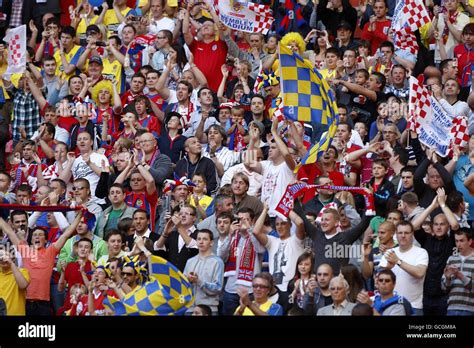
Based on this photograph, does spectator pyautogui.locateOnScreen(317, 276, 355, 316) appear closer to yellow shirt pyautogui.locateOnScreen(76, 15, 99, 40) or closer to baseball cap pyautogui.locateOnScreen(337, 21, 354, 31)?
baseball cap pyautogui.locateOnScreen(337, 21, 354, 31)

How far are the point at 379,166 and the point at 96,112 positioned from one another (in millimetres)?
5293

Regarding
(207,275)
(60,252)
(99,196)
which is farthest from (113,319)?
(99,196)

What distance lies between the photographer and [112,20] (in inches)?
1113

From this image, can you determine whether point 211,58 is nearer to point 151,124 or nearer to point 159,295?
point 151,124

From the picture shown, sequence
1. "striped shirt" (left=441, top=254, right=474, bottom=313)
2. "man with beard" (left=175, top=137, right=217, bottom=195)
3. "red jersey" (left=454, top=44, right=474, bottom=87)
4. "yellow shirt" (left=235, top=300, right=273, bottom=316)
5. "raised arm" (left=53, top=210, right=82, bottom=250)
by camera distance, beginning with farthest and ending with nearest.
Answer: "red jersey" (left=454, top=44, right=474, bottom=87) → "man with beard" (left=175, top=137, right=217, bottom=195) → "raised arm" (left=53, top=210, right=82, bottom=250) → "striped shirt" (left=441, top=254, right=474, bottom=313) → "yellow shirt" (left=235, top=300, right=273, bottom=316)

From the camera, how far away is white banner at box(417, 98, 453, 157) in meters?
21.8

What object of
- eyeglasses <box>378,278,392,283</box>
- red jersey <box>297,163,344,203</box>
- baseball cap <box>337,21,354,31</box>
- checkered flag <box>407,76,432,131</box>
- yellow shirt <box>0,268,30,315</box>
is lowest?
yellow shirt <box>0,268,30,315</box>

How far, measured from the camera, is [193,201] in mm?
22078

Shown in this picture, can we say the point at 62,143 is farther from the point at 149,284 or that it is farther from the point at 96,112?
the point at 149,284

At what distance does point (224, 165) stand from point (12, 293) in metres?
3.82

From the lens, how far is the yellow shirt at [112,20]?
92.2 feet

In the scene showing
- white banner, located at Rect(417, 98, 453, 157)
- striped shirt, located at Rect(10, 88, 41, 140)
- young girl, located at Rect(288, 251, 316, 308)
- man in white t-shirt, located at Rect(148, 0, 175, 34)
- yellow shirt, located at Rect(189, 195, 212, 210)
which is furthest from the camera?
man in white t-shirt, located at Rect(148, 0, 175, 34)

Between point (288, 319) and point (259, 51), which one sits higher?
point (259, 51)

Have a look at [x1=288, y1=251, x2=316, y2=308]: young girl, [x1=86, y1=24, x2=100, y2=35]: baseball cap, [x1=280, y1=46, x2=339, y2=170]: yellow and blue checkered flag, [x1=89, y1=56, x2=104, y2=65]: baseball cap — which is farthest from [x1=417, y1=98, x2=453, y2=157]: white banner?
[x1=86, y1=24, x2=100, y2=35]: baseball cap
